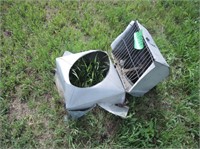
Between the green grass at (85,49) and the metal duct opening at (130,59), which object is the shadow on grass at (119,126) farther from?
the metal duct opening at (130,59)

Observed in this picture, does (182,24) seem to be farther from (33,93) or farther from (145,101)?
(33,93)

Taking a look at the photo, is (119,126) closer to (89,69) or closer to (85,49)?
(89,69)

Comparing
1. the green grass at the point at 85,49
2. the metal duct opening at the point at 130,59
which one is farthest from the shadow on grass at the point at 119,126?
the metal duct opening at the point at 130,59

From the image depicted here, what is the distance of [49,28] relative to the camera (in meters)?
2.50

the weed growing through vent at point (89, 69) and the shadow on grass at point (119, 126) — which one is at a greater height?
the weed growing through vent at point (89, 69)

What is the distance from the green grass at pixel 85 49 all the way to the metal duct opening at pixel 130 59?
198 millimetres

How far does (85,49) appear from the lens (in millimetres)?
2355

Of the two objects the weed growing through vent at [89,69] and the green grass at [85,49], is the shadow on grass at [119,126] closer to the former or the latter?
the green grass at [85,49]

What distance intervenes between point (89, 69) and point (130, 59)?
31 centimetres

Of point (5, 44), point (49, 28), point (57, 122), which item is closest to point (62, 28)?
point (49, 28)

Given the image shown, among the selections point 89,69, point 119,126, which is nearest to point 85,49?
point 89,69

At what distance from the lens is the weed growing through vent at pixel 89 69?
2.01m

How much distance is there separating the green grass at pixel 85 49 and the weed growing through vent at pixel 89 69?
0.21 meters

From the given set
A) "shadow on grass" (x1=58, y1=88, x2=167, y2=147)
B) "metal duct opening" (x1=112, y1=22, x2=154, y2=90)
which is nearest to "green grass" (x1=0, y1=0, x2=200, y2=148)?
"shadow on grass" (x1=58, y1=88, x2=167, y2=147)
